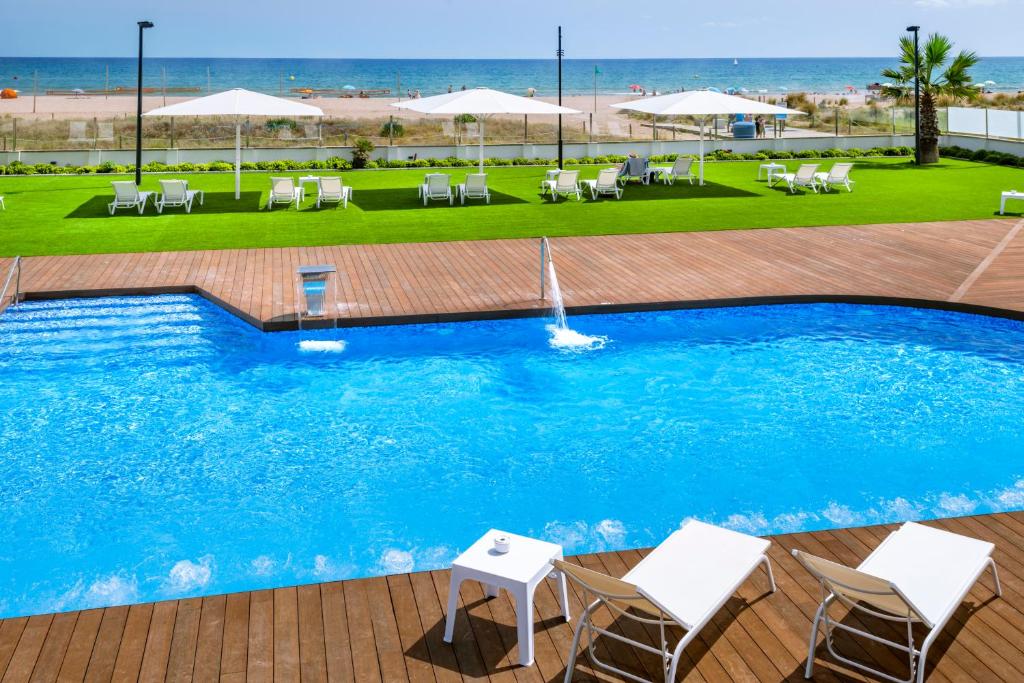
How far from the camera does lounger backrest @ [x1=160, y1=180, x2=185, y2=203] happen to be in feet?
60.4

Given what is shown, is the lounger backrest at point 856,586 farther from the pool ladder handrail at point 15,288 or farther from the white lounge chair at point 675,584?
the pool ladder handrail at point 15,288

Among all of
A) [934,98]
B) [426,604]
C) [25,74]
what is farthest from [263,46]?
[426,604]

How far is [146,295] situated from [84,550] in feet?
20.9

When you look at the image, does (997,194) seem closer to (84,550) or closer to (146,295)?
(146,295)

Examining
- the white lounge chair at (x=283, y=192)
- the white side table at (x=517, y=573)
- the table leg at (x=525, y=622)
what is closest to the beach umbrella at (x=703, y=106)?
the white lounge chair at (x=283, y=192)

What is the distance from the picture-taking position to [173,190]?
1858 centimetres

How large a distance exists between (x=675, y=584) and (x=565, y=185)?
53.0 ft

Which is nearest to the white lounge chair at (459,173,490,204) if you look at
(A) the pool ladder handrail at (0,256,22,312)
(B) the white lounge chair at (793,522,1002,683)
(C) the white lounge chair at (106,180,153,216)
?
(C) the white lounge chair at (106,180,153,216)

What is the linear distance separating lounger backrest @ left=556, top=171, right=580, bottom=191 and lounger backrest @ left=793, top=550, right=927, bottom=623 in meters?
16.2

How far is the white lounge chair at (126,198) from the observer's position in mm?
18469

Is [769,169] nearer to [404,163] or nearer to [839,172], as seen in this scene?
[839,172]

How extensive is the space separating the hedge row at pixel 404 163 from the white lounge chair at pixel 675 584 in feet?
75.5

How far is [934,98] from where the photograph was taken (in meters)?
27.5

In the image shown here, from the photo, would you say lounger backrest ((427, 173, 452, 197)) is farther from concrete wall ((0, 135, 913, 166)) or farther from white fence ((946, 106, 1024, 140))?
white fence ((946, 106, 1024, 140))
